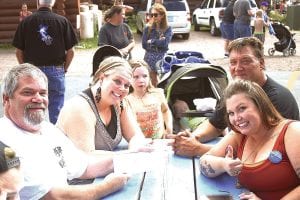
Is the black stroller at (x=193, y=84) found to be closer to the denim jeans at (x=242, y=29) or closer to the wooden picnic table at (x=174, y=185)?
the wooden picnic table at (x=174, y=185)

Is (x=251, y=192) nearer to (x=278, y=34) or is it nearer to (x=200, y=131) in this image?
(x=200, y=131)

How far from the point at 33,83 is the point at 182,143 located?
1.28 m

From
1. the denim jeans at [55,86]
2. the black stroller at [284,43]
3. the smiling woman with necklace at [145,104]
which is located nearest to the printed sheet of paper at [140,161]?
the smiling woman with necklace at [145,104]

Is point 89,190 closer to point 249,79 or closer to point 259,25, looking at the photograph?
point 249,79

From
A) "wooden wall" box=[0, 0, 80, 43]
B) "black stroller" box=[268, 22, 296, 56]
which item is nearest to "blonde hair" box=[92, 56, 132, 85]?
"black stroller" box=[268, 22, 296, 56]

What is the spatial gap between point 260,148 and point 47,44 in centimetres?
377

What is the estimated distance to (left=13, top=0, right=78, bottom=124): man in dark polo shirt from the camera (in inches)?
242

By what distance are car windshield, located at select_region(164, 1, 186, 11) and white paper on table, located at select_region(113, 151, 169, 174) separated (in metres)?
15.1

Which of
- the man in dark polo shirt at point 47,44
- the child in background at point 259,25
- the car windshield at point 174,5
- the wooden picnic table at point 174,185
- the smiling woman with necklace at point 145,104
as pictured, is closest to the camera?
the wooden picnic table at point 174,185

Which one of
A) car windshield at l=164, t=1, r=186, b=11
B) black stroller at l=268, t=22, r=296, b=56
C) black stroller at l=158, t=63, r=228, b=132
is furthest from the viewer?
car windshield at l=164, t=1, r=186, b=11

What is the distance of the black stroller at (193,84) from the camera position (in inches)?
216

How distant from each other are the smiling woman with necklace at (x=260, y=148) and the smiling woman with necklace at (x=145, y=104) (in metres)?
1.53

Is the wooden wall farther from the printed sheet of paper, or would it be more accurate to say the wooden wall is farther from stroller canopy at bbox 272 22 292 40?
the printed sheet of paper

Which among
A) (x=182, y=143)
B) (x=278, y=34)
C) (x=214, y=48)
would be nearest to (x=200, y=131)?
(x=182, y=143)
